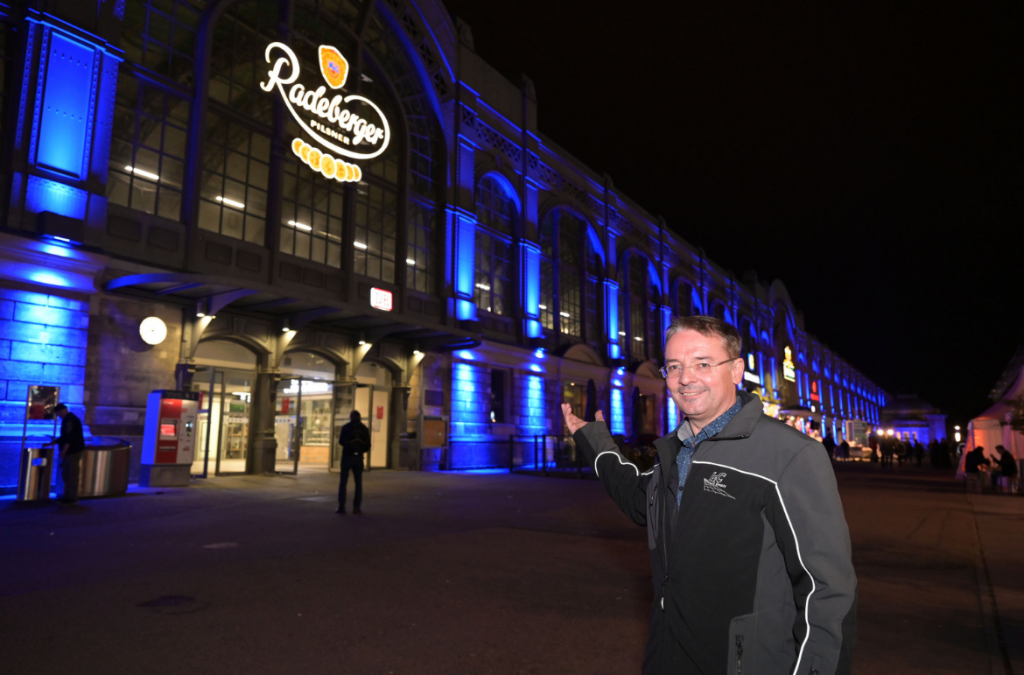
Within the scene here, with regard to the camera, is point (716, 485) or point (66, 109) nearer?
point (716, 485)

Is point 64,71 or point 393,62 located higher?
point 393,62

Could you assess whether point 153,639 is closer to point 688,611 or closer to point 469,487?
point 688,611

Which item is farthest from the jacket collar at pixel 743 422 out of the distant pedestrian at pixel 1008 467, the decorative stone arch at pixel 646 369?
the decorative stone arch at pixel 646 369

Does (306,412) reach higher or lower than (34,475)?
higher

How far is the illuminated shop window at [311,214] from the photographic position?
1948 centimetres

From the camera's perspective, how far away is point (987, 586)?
6746mm

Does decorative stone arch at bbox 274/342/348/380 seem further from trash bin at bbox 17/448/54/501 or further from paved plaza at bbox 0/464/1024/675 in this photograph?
paved plaza at bbox 0/464/1024/675

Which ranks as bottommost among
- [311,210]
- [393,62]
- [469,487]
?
[469,487]

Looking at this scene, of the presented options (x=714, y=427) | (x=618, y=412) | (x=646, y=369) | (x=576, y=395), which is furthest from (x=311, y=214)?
(x=646, y=369)

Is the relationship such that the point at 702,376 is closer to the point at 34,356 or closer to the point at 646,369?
the point at 34,356

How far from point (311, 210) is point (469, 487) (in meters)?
9.95

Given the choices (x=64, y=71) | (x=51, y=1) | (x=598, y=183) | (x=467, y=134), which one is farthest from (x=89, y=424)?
(x=598, y=183)

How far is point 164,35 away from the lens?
16.9m

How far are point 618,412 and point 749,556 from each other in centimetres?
3334
